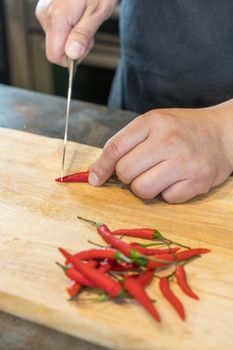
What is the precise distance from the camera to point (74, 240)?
0.98m

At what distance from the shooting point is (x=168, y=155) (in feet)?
3.51

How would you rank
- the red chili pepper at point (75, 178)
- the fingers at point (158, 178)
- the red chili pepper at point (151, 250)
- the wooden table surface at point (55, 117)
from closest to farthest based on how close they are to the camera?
the red chili pepper at point (151, 250) < the fingers at point (158, 178) < the red chili pepper at point (75, 178) < the wooden table surface at point (55, 117)

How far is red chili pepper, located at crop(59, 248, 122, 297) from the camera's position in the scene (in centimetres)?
82

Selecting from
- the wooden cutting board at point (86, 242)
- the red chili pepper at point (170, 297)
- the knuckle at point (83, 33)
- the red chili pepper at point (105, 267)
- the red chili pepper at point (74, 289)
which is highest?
the knuckle at point (83, 33)

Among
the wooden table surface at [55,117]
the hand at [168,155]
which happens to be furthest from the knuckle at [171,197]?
the wooden table surface at [55,117]

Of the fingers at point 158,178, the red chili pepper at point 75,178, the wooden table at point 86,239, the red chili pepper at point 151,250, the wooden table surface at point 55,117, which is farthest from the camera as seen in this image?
the wooden table surface at point 55,117

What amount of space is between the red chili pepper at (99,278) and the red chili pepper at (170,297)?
0.09 metres

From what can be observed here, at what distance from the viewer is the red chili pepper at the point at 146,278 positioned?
2.82 ft

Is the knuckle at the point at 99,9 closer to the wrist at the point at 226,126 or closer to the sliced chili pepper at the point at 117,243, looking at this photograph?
the wrist at the point at 226,126

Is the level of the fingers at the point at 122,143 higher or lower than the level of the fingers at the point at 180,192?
higher

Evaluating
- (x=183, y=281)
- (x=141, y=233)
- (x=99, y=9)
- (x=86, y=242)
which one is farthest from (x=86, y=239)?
(x=99, y=9)

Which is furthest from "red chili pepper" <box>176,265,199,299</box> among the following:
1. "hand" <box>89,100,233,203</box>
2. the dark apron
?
the dark apron

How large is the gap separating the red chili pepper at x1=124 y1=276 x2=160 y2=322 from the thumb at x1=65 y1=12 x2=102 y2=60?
23.8 inches

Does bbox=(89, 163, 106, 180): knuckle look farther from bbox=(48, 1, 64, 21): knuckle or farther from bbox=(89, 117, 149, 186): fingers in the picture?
bbox=(48, 1, 64, 21): knuckle
